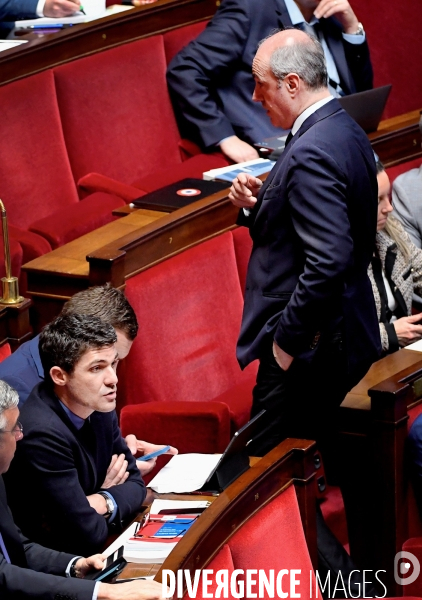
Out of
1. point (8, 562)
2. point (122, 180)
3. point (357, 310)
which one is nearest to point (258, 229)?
point (357, 310)

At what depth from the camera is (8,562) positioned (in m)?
0.75

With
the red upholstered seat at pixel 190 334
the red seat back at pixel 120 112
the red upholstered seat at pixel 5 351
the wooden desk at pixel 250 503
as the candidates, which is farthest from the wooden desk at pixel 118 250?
the wooden desk at pixel 250 503

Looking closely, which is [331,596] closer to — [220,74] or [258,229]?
[258,229]

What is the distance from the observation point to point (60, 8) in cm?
160

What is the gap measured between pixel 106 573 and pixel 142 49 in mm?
1022

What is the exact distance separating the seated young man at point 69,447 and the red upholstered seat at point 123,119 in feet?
2.03

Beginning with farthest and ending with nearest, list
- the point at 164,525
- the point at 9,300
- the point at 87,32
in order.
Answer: the point at 87,32 < the point at 9,300 < the point at 164,525

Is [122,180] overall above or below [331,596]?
above

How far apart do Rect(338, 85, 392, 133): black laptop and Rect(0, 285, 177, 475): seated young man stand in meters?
0.62

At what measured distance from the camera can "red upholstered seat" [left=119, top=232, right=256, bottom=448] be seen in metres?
1.20

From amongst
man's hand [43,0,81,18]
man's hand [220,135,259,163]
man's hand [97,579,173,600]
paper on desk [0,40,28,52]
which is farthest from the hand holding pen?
man's hand [97,579,173,600]

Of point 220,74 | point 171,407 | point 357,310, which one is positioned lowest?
point 171,407

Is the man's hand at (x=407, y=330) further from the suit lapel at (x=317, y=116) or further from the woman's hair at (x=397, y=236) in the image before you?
the suit lapel at (x=317, y=116)

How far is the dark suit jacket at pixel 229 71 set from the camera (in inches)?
61.4
